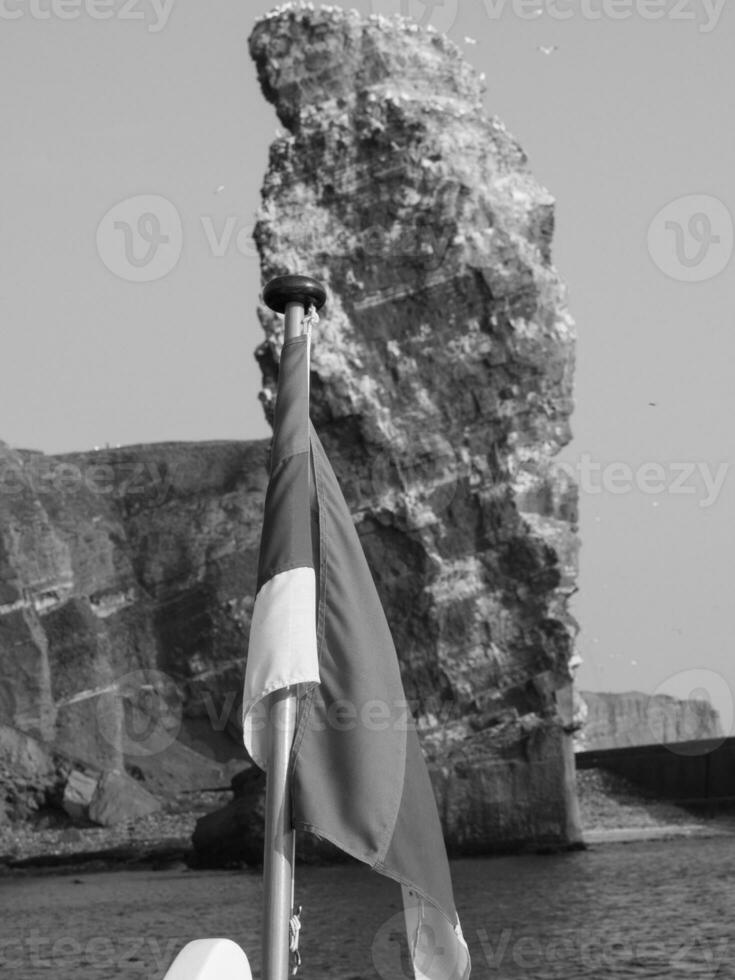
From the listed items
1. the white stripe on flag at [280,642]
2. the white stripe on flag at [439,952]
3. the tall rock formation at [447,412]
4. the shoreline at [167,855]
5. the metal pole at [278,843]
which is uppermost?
the tall rock formation at [447,412]

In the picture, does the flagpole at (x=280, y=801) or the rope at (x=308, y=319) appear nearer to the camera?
the flagpole at (x=280, y=801)

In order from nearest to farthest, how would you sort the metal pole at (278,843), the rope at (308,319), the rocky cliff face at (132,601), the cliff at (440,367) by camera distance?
the metal pole at (278,843) < the rope at (308,319) < the cliff at (440,367) < the rocky cliff face at (132,601)

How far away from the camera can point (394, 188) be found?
3922cm

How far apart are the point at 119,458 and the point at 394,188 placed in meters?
53.7

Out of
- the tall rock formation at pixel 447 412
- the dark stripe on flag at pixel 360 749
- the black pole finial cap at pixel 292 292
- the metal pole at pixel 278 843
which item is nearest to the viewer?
the metal pole at pixel 278 843

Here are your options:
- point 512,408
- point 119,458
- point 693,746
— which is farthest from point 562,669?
point 119,458

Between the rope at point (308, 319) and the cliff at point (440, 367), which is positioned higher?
the cliff at point (440, 367)

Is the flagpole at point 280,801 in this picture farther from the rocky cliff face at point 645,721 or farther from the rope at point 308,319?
the rocky cliff face at point 645,721

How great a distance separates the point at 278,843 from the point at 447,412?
33.4m

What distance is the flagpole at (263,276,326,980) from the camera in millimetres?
5762

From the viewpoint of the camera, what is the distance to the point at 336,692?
6.53m

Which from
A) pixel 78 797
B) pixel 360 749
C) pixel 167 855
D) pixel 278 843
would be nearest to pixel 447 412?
pixel 167 855

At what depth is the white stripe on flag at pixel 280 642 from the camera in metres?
6.36

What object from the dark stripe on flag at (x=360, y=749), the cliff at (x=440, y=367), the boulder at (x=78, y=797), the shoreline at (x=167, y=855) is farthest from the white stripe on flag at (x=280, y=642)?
the boulder at (x=78, y=797)
